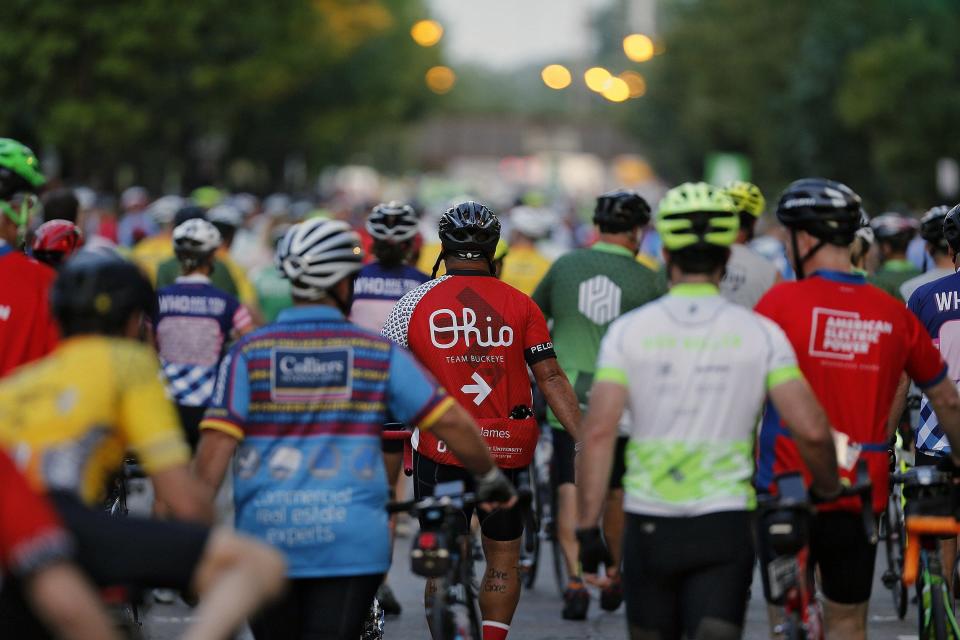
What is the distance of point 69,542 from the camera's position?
4.79 meters

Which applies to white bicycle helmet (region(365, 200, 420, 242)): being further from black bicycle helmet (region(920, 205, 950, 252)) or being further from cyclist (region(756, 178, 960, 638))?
cyclist (region(756, 178, 960, 638))

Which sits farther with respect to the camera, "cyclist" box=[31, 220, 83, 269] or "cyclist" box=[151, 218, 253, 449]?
"cyclist" box=[151, 218, 253, 449]

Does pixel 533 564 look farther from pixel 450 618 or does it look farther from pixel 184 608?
pixel 450 618

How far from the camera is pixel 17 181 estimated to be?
8.12 m

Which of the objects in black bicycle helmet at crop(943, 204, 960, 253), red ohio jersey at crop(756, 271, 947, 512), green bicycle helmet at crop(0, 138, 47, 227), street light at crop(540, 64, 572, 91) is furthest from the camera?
street light at crop(540, 64, 572, 91)

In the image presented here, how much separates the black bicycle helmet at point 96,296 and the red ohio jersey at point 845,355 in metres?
2.45

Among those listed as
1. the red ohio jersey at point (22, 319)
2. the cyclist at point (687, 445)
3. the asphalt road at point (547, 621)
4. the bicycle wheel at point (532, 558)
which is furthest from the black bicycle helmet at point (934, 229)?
the red ohio jersey at point (22, 319)

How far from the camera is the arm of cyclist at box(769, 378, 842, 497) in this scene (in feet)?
20.4

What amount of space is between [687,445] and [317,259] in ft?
4.37

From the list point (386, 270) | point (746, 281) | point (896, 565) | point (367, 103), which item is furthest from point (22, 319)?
point (367, 103)

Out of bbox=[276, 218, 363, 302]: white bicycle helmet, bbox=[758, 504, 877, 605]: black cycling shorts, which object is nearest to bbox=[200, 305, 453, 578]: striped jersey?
bbox=[276, 218, 363, 302]: white bicycle helmet

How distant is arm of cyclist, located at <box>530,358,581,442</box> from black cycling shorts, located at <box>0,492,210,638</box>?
3469mm

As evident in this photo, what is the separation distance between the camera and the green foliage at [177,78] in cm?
3866

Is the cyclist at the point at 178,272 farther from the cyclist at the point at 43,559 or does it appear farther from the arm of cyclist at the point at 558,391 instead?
A: the cyclist at the point at 43,559
